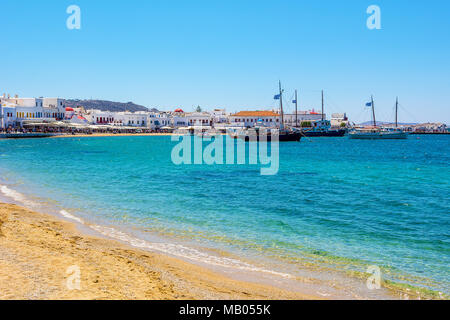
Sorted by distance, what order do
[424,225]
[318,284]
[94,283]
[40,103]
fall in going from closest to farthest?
[94,283] → [318,284] → [424,225] → [40,103]

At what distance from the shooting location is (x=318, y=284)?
772 cm

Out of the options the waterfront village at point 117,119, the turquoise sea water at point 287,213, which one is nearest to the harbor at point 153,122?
the waterfront village at point 117,119

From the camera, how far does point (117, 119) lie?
5728 inches

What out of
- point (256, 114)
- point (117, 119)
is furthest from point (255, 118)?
point (117, 119)

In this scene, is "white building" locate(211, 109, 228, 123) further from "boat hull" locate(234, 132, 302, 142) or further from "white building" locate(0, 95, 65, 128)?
"boat hull" locate(234, 132, 302, 142)

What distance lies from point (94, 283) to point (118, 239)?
4264 mm

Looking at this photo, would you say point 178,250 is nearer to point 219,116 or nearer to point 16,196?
point 16,196

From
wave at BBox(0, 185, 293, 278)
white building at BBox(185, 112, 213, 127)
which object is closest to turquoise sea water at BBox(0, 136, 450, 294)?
wave at BBox(0, 185, 293, 278)

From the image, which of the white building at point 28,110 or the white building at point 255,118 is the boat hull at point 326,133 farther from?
the white building at point 28,110

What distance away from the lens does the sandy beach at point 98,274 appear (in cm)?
631

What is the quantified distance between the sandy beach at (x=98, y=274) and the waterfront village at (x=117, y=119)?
97.3m

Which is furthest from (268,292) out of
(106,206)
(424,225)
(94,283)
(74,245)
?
(106,206)
